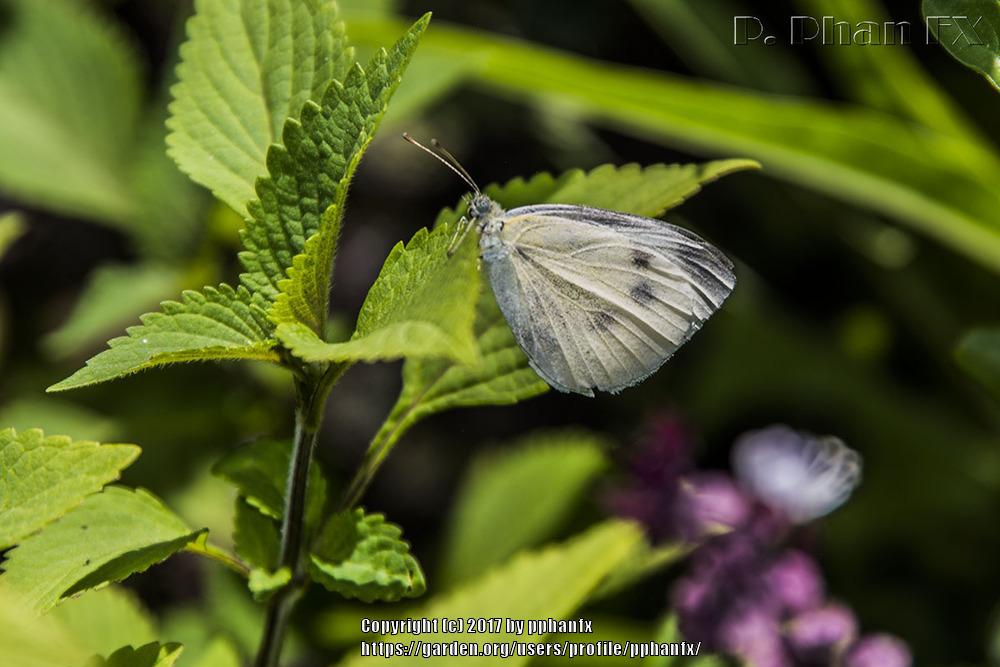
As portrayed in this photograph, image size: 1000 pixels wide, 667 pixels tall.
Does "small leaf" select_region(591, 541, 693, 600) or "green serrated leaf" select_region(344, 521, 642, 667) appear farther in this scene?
"small leaf" select_region(591, 541, 693, 600)

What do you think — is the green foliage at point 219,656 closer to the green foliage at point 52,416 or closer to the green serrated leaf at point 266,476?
the green serrated leaf at point 266,476

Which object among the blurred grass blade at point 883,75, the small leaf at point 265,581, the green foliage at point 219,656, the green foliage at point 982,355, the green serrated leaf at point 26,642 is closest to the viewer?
the green serrated leaf at point 26,642

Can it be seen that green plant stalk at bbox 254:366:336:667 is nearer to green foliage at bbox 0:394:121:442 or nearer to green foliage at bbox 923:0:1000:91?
green foliage at bbox 923:0:1000:91

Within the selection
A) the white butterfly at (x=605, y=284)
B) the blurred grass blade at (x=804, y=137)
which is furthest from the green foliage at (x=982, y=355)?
the blurred grass blade at (x=804, y=137)

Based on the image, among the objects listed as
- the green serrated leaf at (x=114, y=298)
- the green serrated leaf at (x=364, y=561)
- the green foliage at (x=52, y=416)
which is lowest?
the green foliage at (x=52, y=416)

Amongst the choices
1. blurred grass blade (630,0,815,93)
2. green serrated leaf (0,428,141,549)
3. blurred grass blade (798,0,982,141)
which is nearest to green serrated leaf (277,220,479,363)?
green serrated leaf (0,428,141,549)

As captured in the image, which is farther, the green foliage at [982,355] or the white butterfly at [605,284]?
the green foliage at [982,355]

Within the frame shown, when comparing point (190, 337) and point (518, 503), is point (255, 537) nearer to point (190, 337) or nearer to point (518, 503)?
point (190, 337)
